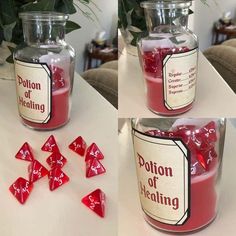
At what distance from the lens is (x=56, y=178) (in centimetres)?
39

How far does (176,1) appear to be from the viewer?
12.6 inches

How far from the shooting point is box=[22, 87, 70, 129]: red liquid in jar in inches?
19.4

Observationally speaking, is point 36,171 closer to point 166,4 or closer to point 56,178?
point 56,178

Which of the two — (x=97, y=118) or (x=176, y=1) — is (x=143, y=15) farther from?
(x=97, y=118)

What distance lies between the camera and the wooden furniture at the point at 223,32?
0.31 metres

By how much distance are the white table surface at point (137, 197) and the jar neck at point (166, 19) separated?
3.9 inches

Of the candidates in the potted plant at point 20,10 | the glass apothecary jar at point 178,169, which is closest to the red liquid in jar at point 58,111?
the potted plant at point 20,10

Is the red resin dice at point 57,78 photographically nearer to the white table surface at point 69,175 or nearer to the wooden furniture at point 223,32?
the white table surface at point 69,175

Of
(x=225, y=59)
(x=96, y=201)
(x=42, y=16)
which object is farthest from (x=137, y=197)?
(x=42, y=16)

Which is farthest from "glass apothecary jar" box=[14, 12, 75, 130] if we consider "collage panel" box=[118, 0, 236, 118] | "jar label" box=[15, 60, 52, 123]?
"collage panel" box=[118, 0, 236, 118]

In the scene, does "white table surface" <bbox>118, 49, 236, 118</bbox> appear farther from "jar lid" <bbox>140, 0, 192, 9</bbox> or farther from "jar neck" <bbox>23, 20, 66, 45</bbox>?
"jar neck" <bbox>23, 20, 66, 45</bbox>

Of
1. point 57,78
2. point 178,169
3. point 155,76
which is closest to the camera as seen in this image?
point 178,169

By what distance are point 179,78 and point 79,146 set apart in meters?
0.16

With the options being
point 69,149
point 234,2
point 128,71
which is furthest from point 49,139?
point 234,2
